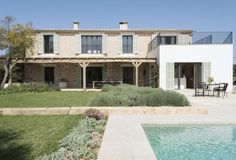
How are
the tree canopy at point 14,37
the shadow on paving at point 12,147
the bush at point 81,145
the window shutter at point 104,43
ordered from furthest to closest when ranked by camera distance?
the window shutter at point 104,43, the tree canopy at point 14,37, the shadow on paving at point 12,147, the bush at point 81,145

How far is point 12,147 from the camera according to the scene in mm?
5172

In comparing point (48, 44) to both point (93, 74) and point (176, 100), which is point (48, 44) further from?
point (176, 100)

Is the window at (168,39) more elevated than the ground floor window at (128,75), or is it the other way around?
the window at (168,39)

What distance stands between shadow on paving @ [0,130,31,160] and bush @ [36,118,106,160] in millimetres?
606

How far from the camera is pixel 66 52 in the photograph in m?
24.4

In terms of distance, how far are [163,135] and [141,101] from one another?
3.33 metres

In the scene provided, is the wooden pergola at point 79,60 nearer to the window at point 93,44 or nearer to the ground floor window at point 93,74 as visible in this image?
the window at point 93,44

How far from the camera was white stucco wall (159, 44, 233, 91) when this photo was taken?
749 inches

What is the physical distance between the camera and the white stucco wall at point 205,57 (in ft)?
62.4

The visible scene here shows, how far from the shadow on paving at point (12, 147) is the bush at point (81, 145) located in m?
0.61

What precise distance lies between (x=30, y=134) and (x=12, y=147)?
1.02 m

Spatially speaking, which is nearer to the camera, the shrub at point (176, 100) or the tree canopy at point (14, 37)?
the shrub at point (176, 100)

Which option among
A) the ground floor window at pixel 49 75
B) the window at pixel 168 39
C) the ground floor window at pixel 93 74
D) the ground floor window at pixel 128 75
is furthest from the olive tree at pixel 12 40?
the window at pixel 168 39

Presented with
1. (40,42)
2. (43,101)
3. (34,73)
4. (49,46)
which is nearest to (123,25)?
(49,46)
